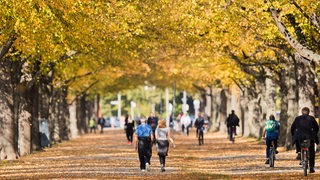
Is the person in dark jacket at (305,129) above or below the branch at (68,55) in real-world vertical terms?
below

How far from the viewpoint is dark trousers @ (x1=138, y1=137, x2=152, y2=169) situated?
100 feet

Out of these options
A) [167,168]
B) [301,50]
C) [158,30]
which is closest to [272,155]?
[167,168]

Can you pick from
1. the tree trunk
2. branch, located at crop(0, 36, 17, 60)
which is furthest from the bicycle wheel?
the tree trunk

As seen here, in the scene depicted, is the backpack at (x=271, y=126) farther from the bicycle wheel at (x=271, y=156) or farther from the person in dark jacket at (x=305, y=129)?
the person in dark jacket at (x=305, y=129)

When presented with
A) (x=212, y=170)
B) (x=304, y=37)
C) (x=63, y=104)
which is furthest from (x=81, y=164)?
(x=63, y=104)

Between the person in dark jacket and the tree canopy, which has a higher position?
the tree canopy

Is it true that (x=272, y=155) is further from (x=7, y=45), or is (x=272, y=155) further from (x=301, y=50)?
(x=7, y=45)

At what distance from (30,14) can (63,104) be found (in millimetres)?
46185

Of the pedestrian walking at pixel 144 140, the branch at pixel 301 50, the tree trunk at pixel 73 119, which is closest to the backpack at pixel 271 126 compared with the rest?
the pedestrian walking at pixel 144 140

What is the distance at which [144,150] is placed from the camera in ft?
100

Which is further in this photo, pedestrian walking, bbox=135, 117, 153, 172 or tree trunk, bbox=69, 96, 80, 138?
tree trunk, bbox=69, 96, 80, 138

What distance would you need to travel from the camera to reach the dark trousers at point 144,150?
100ft

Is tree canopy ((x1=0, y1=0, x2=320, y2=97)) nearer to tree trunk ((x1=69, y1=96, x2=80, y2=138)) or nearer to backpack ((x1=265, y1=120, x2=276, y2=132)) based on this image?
backpack ((x1=265, y1=120, x2=276, y2=132))

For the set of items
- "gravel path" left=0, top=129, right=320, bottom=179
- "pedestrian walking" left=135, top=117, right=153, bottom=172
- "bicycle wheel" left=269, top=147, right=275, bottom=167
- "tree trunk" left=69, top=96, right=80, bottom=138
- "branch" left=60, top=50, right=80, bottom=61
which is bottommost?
"gravel path" left=0, top=129, right=320, bottom=179
